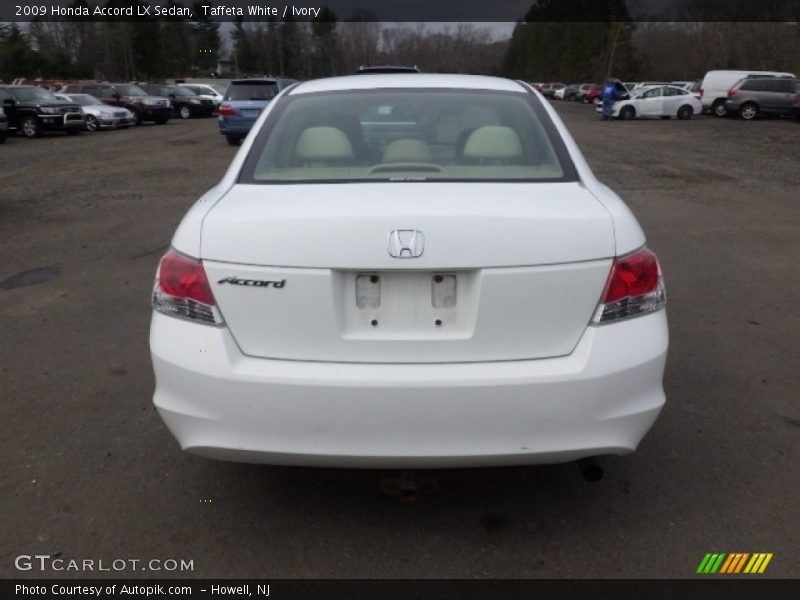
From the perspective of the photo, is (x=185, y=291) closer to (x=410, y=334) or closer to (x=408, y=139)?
(x=410, y=334)

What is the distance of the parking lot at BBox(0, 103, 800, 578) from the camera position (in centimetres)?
283

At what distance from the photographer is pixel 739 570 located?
2727 millimetres

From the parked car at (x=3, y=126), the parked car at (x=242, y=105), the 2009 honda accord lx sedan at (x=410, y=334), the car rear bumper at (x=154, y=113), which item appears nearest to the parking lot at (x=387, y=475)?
the 2009 honda accord lx sedan at (x=410, y=334)

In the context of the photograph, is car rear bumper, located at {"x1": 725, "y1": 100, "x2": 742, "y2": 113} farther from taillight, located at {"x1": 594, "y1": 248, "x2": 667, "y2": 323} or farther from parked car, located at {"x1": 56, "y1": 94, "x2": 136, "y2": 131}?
taillight, located at {"x1": 594, "y1": 248, "x2": 667, "y2": 323}

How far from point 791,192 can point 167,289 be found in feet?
36.2

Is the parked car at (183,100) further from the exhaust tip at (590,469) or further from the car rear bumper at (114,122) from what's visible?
the exhaust tip at (590,469)

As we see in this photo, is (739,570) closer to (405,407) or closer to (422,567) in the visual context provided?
(422,567)

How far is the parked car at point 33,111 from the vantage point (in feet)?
78.7

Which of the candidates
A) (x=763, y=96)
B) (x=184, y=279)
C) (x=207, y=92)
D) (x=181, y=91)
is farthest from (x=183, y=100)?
(x=184, y=279)

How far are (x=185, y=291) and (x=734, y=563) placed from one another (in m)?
2.19

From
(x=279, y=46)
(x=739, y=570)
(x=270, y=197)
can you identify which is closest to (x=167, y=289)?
(x=270, y=197)

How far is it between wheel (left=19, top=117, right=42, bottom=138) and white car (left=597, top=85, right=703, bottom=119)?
2315 cm

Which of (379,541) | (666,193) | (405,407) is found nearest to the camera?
(405,407)

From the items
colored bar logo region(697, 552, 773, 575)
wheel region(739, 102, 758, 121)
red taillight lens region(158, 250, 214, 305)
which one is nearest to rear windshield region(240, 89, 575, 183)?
red taillight lens region(158, 250, 214, 305)
